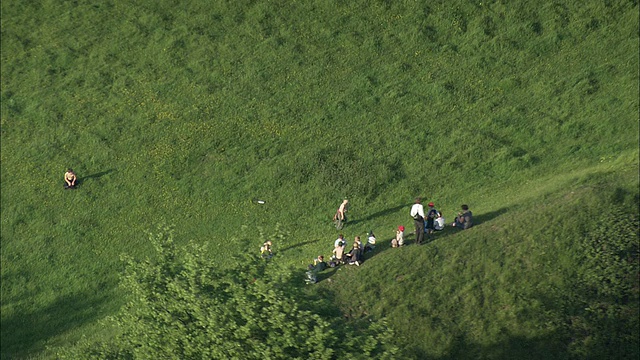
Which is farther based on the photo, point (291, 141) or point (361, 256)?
point (291, 141)

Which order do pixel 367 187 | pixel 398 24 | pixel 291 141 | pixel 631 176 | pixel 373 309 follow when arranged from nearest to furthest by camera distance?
pixel 373 309 → pixel 631 176 → pixel 367 187 → pixel 291 141 → pixel 398 24

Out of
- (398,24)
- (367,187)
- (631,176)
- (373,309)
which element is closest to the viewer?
(373,309)

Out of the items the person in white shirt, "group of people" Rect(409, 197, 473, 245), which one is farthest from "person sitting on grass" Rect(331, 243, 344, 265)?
the person in white shirt

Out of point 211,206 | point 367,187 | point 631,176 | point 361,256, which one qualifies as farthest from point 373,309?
point 631,176

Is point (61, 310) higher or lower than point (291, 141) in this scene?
lower

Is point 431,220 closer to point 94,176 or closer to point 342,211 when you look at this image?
point 342,211

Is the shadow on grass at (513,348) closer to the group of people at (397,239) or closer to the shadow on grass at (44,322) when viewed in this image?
the group of people at (397,239)

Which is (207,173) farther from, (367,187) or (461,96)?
(461,96)
